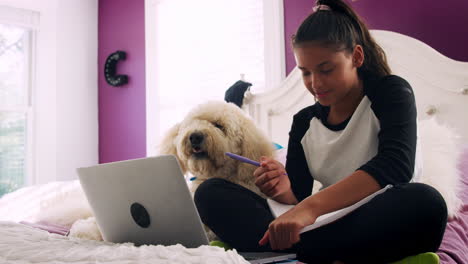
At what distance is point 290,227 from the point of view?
806 millimetres

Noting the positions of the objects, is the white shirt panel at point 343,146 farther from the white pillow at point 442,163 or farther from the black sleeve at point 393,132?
A: the white pillow at point 442,163

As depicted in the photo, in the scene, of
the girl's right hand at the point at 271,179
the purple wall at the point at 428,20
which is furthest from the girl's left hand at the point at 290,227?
the purple wall at the point at 428,20

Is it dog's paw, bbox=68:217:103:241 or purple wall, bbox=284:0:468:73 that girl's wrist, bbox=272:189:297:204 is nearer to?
dog's paw, bbox=68:217:103:241

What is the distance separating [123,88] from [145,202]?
10.8 feet

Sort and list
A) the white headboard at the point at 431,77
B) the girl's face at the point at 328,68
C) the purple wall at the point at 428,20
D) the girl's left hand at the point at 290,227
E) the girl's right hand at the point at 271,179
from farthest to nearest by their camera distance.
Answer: the purple wall at the point at 428,20 → the white headboard at the point at 431,77 → the girl's right hand at the point at 271,179 → the girl's face at the point at 328,68 → the girl's left hand at the point at 290,227

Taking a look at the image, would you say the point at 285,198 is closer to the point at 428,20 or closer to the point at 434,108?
the point at 434,108

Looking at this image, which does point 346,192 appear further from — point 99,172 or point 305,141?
point 99,172

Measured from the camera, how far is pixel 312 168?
1.28m

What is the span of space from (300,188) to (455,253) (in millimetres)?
437

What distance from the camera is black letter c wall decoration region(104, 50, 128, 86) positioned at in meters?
4.00

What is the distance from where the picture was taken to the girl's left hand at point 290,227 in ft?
2.64

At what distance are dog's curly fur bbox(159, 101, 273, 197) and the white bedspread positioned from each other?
0.59 meters

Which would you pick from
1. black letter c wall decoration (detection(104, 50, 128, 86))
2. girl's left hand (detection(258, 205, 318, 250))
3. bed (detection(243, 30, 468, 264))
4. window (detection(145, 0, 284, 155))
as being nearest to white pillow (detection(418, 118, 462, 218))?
bed (detection(243, 30, 468, 264))

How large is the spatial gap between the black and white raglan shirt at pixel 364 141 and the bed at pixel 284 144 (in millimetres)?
276
